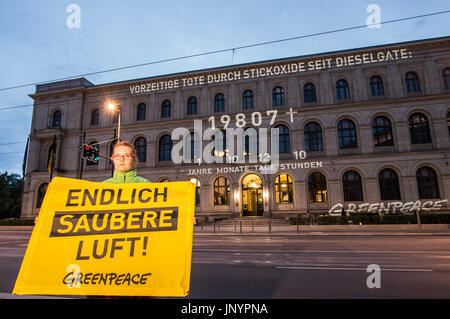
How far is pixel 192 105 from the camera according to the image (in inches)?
1175

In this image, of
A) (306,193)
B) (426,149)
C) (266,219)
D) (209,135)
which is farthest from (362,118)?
(209,135)

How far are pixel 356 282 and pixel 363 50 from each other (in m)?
27.0

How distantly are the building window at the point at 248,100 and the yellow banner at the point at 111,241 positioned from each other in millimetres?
25855

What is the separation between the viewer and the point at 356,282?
16.8 ft

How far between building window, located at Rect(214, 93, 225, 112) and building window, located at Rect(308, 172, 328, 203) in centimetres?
1255

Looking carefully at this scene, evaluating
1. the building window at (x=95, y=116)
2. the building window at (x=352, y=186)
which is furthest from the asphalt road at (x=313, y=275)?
the building window at (x=95, y=116)

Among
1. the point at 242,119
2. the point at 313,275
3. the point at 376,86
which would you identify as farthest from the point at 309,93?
the point at 313,275

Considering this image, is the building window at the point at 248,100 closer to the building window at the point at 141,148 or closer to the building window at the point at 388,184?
the building window at the point at 141,148

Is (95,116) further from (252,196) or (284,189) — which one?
(284,189)

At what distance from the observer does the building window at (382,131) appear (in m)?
24.4

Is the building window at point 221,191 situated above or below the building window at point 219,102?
below

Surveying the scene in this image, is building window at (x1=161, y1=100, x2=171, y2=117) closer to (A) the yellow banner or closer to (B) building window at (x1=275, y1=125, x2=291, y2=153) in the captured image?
(B) building window at (x1=275, y1=125, x2=291, y2=153)

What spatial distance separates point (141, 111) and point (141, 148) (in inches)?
194
